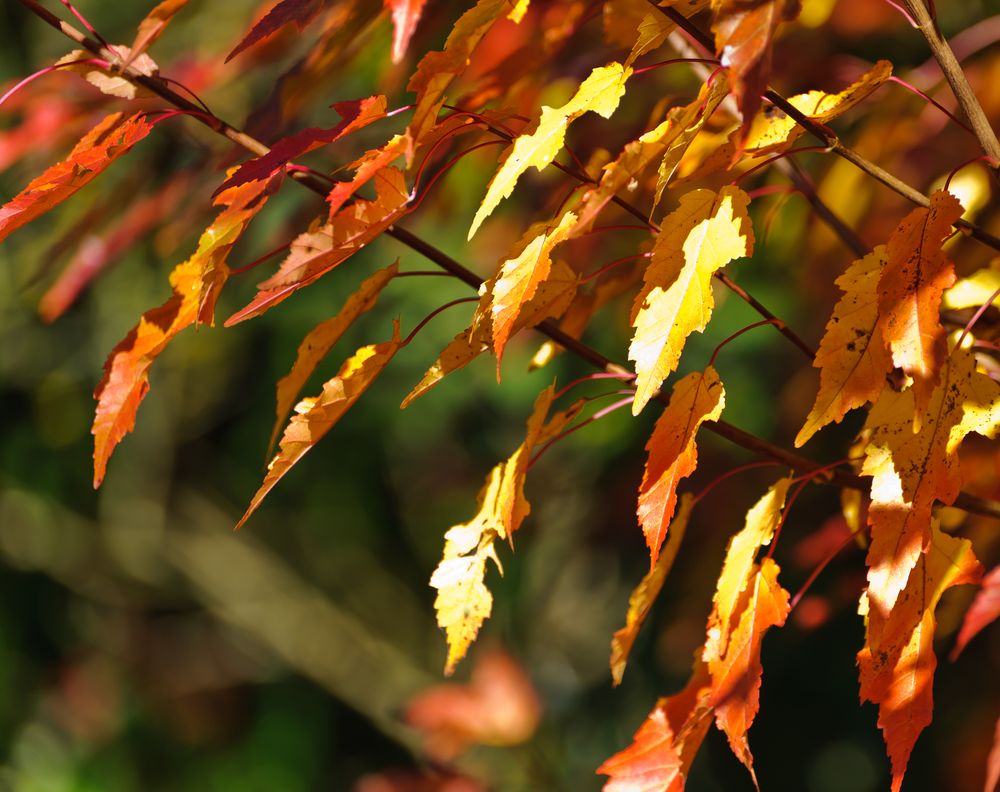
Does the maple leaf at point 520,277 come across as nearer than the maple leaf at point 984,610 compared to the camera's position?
Yes

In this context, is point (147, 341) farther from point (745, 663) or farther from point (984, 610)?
point (984, 610)

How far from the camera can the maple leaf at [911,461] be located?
19.2 inches

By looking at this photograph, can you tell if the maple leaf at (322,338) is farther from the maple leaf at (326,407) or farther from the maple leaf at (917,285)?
the maple leaf at (917,285)

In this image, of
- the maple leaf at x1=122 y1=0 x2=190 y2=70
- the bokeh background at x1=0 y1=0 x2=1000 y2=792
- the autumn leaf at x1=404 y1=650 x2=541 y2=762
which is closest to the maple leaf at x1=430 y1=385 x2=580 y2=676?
the maple leaf at x1=122 y1=0 x2=190 y2=70

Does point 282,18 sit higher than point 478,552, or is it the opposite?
point 282,18

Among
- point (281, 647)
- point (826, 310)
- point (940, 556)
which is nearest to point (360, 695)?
point (281, 647)

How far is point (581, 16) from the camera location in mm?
782

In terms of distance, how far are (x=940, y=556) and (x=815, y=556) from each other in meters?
0.54

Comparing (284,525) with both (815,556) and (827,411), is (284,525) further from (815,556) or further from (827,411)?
(827,411)

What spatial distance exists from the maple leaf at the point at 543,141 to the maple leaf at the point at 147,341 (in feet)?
0.41

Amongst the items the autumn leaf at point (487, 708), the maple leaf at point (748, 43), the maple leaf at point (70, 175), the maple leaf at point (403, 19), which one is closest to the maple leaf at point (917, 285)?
the maple leaf at point (748, 43)

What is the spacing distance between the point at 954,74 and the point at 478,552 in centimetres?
34

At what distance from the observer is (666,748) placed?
2.10ft

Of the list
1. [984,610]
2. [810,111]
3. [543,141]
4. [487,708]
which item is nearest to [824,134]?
[810,111]
